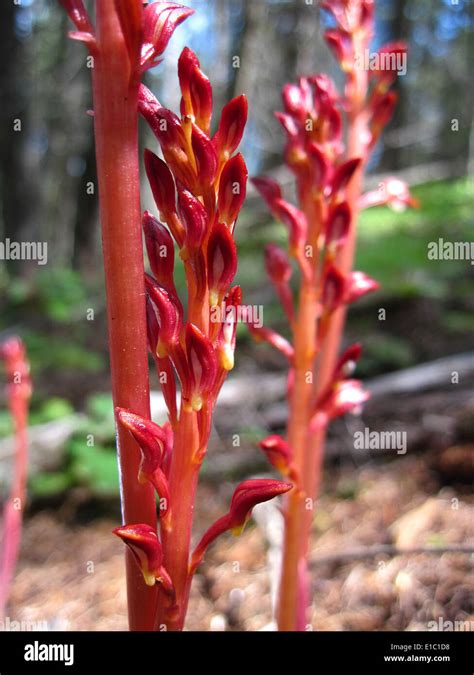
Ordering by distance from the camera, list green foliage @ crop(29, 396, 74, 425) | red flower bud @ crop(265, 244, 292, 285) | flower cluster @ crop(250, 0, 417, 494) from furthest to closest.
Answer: green foliage @ crop(29, 396, 74, 425)
red flower bud @ crop(265, 244, 292, 285)
flower cluster @ crop(250, 0, 417, 494)

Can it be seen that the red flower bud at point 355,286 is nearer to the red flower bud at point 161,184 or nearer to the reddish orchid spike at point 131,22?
the red flower bud at point 161,184

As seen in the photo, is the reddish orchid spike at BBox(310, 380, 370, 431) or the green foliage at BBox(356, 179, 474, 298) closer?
the reddish orchid spike at BBox(310, 380, 370, 431)

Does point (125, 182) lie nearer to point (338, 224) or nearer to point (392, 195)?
point (338, 224)

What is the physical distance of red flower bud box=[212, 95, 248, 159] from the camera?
0.87 metres

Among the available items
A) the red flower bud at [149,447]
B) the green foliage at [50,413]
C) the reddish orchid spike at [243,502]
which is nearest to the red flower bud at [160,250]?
the red flower bud at [149,447]

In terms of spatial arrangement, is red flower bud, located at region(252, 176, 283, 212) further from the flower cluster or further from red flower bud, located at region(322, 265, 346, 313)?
red flower bud, located at region(322, 265, 346, 313)

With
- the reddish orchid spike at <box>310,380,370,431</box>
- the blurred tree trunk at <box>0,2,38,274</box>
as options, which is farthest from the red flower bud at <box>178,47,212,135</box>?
the blurred tree trunk at <box>0,2,38,274</box>

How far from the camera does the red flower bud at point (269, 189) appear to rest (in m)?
1.56

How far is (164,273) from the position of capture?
37.3 inches

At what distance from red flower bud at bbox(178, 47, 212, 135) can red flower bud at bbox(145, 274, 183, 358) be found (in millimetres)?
265

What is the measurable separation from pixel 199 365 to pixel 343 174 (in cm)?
80

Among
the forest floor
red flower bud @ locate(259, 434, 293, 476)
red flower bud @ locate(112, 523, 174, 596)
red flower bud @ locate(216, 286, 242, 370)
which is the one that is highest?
red flower bud @ locate(216, 286, 242, 370)
